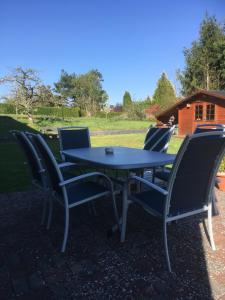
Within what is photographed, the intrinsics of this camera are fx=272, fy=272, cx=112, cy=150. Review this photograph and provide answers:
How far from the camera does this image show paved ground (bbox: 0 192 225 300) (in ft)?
6.26

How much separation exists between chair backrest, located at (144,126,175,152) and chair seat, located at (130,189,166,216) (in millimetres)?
1781

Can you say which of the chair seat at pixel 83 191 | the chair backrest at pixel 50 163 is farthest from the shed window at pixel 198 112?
the chair backrest at pixel 50 163

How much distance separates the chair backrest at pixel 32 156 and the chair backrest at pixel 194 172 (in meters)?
1.43

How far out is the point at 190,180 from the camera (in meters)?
2.15

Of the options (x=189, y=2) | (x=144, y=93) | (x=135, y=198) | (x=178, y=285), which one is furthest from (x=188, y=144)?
(x=144, y=93)

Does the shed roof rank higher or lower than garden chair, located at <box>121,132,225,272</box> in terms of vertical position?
higher

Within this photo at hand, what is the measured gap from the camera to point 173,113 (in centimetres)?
1834

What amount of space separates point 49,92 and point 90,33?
23.5 ft

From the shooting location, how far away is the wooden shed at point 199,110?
14484 mm

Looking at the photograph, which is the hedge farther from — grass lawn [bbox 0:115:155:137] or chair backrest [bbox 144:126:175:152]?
chair backrest [bbox 144:126:175:152]

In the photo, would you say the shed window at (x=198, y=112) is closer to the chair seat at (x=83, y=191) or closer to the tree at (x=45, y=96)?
the tree at (x=45, y=96)

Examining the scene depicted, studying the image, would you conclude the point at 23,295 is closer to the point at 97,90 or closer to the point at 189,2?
the point at 189,2

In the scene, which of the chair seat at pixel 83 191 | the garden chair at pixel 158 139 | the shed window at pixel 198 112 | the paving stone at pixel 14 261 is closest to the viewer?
the paving stone at pixel 14 261

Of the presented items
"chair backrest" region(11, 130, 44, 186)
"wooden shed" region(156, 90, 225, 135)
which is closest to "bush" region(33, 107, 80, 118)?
"wooden shed" region(156, 90, 225, 135)
